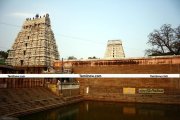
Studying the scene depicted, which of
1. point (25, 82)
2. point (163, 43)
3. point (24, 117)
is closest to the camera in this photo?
point (24, 117)

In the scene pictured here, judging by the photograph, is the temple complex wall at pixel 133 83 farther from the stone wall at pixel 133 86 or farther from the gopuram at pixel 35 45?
the gopuram at pixel 35 45

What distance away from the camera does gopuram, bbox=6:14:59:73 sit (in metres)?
47.6

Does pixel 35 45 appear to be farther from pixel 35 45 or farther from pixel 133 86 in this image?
pixel 133 86

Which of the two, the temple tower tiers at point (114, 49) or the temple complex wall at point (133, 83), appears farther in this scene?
the temple tower tiers at point (114, 49)

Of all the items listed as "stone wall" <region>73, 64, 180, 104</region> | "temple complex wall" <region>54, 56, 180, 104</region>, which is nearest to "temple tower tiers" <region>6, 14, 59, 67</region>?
"temple complex wall" <region>54, 56, 180, 104</region>

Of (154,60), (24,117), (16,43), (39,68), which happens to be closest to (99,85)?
(154,60)

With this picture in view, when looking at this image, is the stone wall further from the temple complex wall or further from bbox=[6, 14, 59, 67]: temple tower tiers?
bbox=[6, 14, 59, 67]: temple tower tiers

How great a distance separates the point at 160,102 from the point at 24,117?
70.1 feet

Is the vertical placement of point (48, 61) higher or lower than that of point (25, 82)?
higher

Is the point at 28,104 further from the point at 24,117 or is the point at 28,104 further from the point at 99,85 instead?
the point at 99,85

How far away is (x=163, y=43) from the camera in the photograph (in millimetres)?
42438

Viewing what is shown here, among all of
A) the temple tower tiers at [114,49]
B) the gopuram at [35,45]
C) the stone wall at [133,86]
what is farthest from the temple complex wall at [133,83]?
the temple tower tiers at [114,49]

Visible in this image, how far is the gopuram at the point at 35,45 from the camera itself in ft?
156

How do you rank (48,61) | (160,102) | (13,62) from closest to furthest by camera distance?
(160,102) → (48,61) → (13,62)
